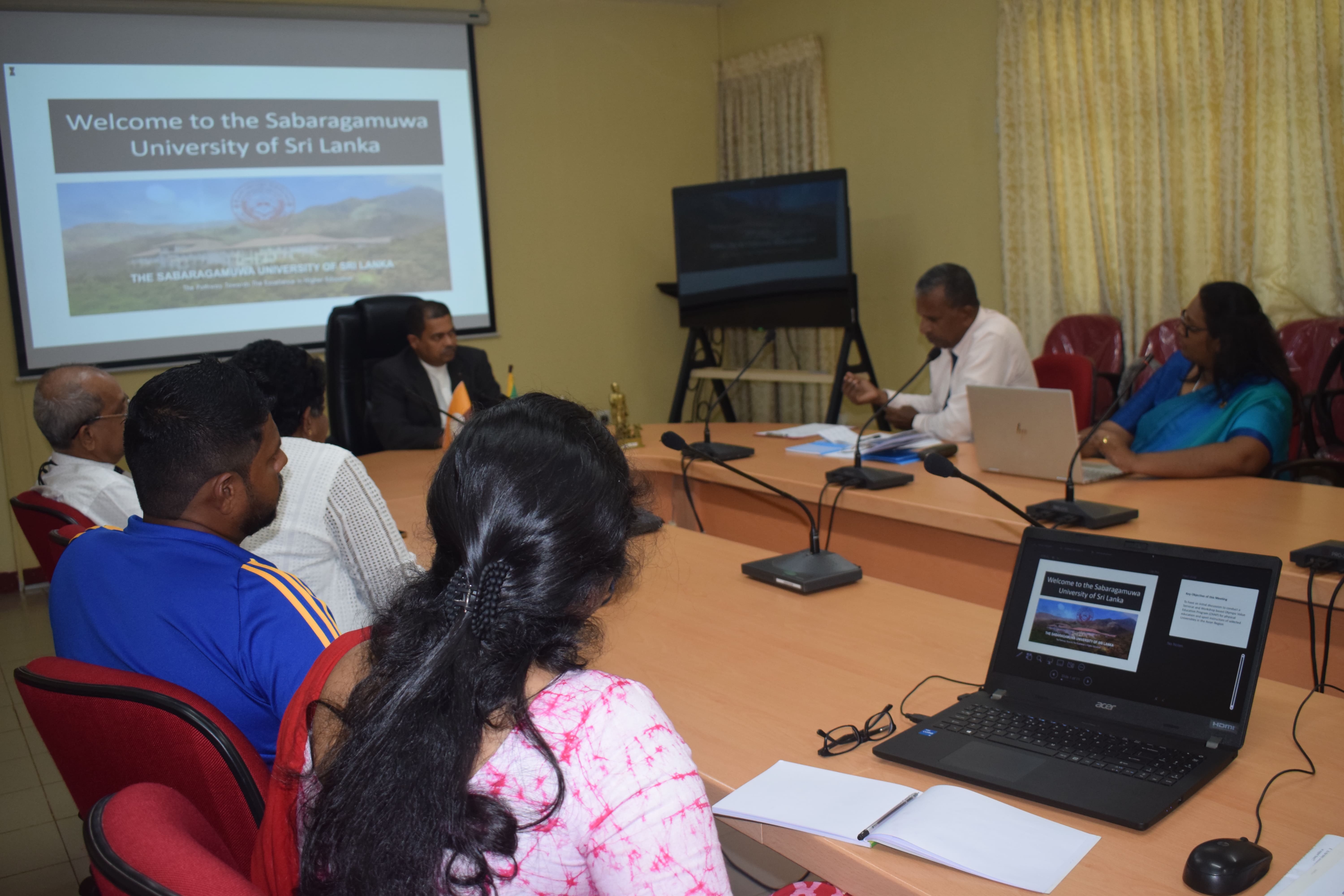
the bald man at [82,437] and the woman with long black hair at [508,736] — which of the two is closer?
the woman with long black hair at [508,736]

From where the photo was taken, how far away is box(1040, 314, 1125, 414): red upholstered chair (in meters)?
4.16

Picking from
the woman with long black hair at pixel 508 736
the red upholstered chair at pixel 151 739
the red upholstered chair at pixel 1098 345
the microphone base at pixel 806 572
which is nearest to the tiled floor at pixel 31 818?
the red upholstered chair at pixel 151 739

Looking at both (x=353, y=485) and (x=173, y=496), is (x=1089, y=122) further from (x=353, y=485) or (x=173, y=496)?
(x=173, y=496)

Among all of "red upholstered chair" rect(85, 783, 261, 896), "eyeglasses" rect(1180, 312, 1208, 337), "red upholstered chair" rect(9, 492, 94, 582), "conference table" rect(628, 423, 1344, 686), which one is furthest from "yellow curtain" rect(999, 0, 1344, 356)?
"red upholstered chair" rect(85, 783, 261, 896)

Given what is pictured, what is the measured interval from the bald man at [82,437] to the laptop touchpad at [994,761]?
1.99 metres

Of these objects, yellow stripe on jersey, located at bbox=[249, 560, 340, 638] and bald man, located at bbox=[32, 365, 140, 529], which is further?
bald man, located at bbox=[32, 365, 140, 529]

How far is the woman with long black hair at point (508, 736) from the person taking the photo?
0.79 m

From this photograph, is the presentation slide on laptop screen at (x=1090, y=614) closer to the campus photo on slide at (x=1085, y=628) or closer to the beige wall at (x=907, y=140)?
the campus photo on slide at (x=1085, y=628)

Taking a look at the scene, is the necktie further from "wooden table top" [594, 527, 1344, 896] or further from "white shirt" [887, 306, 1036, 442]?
"wooden table top" [594, 527, 1344, 896]

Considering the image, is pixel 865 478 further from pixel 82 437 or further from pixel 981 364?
pixel 82 437

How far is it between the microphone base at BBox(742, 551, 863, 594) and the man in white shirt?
4.95 feet

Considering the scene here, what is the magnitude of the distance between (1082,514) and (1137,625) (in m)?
0.85

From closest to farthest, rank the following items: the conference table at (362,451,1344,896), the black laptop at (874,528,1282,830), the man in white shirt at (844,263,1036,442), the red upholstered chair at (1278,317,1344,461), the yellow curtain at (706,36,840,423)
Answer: the conference table at (362,451,1344,896), the black laptop at (874,528,1282,830), the red upholstered chair at (1278,317,1344,461), the man in white shirt at (844,263,1036,442), the yellow curtain at (706,36,840,423)

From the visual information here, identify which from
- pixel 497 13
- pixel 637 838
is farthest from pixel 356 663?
pixel 497 13
